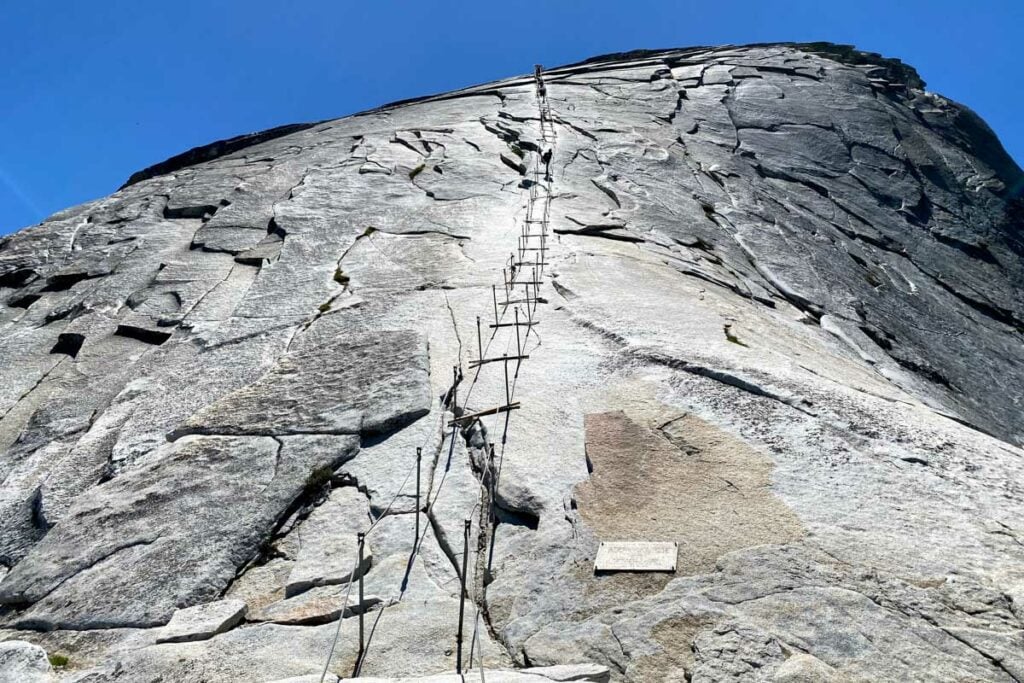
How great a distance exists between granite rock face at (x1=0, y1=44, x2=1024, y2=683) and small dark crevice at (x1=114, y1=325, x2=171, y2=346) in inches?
3.9

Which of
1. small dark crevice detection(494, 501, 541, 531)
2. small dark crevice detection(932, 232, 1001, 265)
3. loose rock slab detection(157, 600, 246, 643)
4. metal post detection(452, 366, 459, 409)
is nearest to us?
loose rock slab detection(157, 600, 246, 643)

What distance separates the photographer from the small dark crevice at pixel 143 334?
10688mm

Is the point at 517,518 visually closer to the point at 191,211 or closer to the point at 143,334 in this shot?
the point at 143,334

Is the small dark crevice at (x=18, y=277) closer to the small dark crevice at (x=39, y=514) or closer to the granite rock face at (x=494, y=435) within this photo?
the granite rock face at (x=494, y=435)

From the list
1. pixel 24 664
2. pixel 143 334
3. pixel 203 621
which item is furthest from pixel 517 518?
pixel 143 334

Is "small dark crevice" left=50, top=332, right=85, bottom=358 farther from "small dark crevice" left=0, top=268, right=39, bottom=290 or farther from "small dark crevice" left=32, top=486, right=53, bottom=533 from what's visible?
"small dark crevice" left=32, top=486, right=53, bottom=533

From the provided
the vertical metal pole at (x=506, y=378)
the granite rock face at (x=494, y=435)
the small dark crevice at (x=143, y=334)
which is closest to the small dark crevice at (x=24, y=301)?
the granite rock face at (x=494, y=435)

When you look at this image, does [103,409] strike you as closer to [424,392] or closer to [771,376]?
[424,392]

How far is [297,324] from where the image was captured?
10.2 metres

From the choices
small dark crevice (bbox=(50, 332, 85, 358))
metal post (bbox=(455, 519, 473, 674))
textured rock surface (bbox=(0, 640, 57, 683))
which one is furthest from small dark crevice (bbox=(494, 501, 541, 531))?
small dark crevice (bbox=(50, 332, 85, 358))

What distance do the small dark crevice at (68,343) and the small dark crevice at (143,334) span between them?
453mm

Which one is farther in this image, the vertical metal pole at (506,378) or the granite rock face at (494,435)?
the vertical metal pole at (506,378)

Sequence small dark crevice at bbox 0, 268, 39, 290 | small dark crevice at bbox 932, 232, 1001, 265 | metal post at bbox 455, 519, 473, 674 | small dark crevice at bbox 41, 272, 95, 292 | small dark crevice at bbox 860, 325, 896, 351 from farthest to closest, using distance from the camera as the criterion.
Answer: small dark crevice at bbox 932, 232, 1001, 265
small dark crevice at bbox 0, 268, 39, 290
small dark crevice at bbox 41, 272, 95, 292
small dark crevice at bbox 860, 325, 896, 351
metal post at bbox 455, 519, 473, 674

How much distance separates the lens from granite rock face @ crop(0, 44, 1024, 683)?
5270 millimetres
